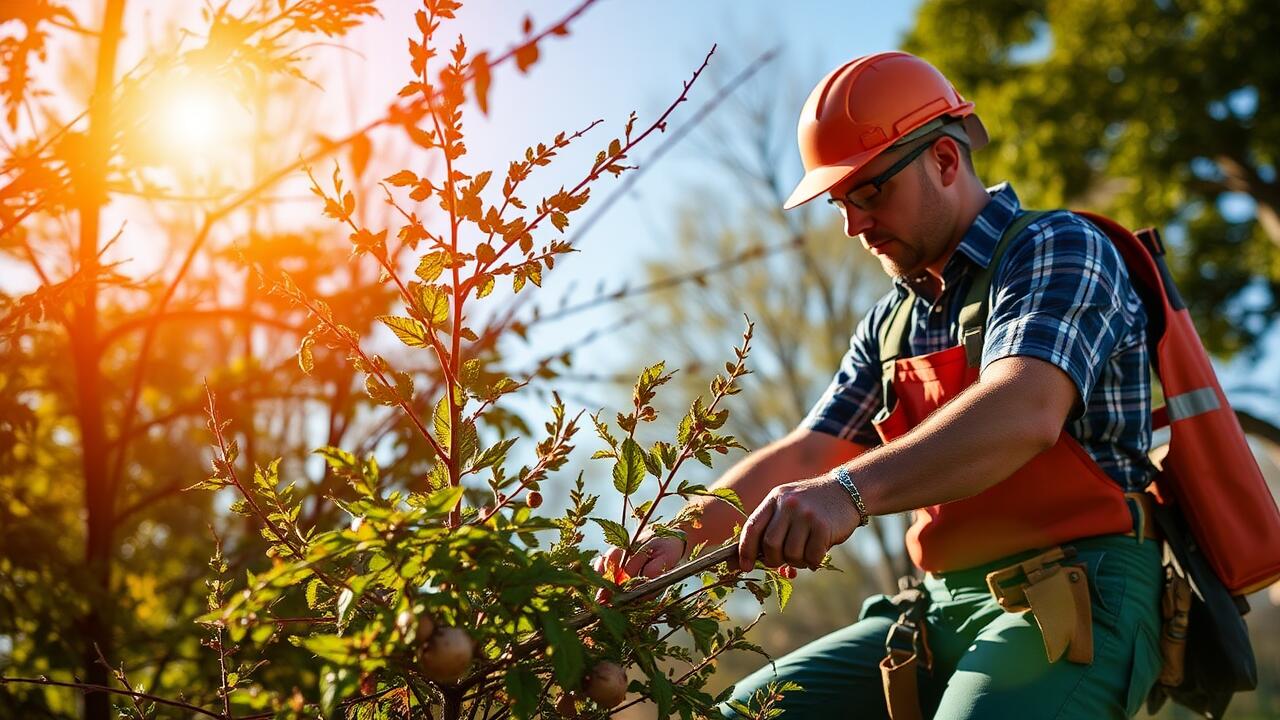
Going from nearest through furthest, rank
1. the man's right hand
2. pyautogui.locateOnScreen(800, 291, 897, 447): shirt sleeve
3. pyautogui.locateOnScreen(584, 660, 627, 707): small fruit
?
1. pyautogui.locateOnScreen(584, 660, 627, 707): small fruit
2. the man's right hand
3. pyautogui.locateOnScreen(800, 291, 897, 447): shirt sleeve

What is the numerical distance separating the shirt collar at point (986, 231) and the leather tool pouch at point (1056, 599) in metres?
0.70

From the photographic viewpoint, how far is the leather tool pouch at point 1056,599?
6.73 ft

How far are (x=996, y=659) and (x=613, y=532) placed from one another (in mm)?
1001

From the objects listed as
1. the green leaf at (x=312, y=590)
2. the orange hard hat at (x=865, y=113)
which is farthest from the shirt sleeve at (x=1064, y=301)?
the green leaf at (x=312, y=590)

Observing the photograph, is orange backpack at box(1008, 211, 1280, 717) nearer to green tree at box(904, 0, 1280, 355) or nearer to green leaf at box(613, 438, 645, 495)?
green leaf at box(613, 438, 645, 495)

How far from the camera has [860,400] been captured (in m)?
2.82

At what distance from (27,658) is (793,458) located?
7.32ft

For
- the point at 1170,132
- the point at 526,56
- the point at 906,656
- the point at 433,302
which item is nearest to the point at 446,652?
the point at 433,302

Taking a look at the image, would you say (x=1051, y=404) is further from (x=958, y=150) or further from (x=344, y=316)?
(x=344, y=316)

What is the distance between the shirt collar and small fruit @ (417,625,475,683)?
167 centimetres

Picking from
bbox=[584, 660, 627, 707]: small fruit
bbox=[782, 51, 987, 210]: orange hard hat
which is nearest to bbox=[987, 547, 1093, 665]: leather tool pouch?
bbox=[782, 51, 987, 210]: orange hard hat

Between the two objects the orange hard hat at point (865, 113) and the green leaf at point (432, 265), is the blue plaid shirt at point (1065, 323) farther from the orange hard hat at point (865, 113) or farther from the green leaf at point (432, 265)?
the green leaf at point (432, 265)

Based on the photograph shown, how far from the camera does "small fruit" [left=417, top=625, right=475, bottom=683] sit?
3.86ft

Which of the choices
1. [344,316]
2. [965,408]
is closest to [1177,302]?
[965,408]
